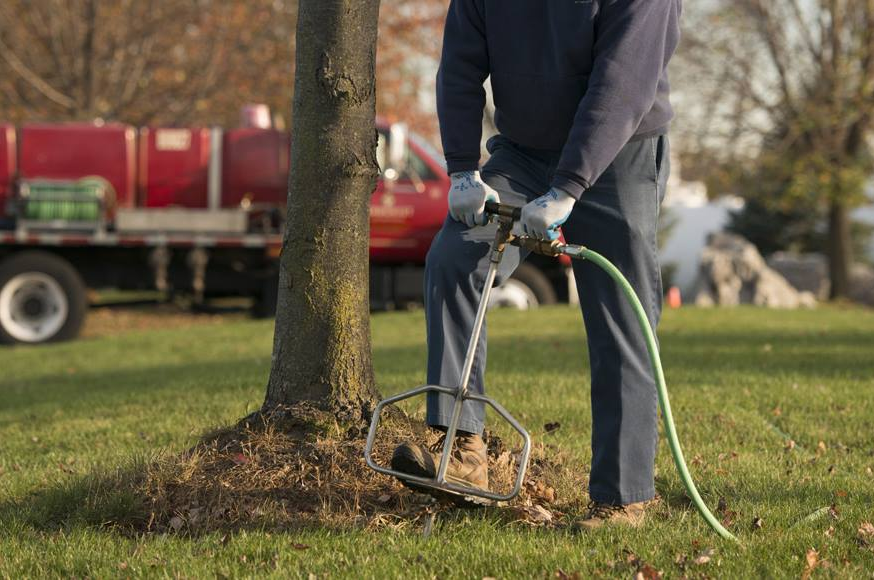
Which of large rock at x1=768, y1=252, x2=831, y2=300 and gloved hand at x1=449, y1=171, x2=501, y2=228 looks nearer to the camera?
gloved hand at x1=449, y1=171, x2=501, y2=228

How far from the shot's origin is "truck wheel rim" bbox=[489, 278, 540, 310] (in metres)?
13.1

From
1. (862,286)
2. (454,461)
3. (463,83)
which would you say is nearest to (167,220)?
(463,83)

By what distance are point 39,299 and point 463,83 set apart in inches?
404

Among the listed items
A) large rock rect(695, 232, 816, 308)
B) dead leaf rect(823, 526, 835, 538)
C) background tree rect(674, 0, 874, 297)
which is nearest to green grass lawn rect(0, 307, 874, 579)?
dead leaf rect(823, 526, 835, 538)

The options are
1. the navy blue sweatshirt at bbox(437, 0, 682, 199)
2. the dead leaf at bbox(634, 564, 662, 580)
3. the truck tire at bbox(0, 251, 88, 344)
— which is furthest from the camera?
the truck tire at bbox(0, 251, 88, 344)

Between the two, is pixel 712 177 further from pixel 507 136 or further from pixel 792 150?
pixel 507 136

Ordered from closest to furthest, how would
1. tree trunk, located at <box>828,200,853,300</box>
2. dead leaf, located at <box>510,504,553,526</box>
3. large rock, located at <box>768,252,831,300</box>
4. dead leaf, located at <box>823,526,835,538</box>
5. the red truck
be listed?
dead leaf, located at <box>823,526,835,538</box>, dead leaf, located at <box>510,504,553,526</box>, the red truck, tree trunk, located at <box>828,200,853,300</box>, large rock, located at <box>768,252,831,300</box>

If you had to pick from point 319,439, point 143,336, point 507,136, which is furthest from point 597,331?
point 143,336

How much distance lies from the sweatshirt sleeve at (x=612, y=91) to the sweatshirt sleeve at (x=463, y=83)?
12.4 inches

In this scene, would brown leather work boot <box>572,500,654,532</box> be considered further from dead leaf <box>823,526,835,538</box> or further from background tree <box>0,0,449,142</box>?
background tree <box>0,0,449,142</box>

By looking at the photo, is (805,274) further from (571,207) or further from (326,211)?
(571,207)

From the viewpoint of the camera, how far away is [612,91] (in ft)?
10.8

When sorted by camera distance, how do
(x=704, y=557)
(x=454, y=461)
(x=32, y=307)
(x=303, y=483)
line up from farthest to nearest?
(x=32, y=307), (x=303, y=483), (x=454, y=461), (x=704, y=557)

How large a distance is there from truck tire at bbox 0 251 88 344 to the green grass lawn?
6.32ft
